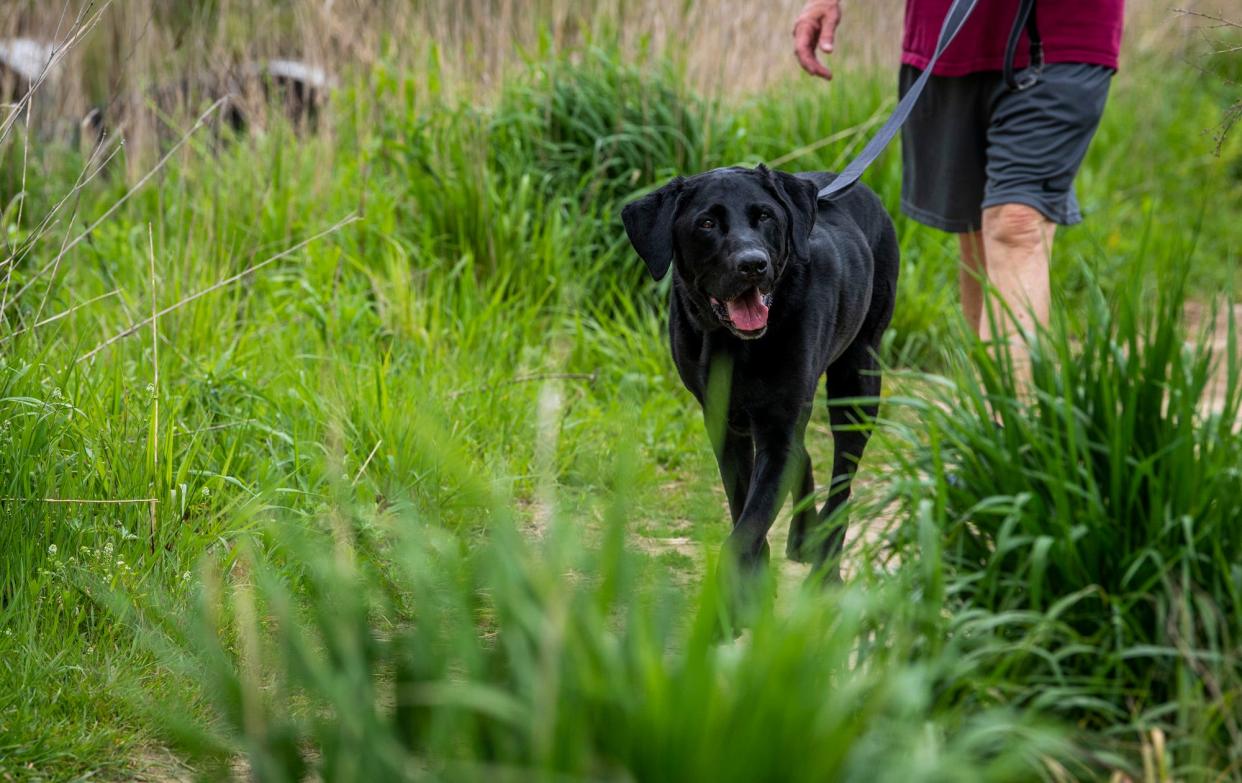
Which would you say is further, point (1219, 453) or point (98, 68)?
point (98, 68)

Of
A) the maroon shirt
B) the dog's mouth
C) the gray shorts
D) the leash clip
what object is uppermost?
the maroon shirt

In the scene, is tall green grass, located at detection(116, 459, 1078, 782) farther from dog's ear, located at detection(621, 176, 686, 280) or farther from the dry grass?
the dry grass

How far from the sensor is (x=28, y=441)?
315 centimetres

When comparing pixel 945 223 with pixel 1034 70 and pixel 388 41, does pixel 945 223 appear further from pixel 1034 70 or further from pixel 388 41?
pixel 388 41

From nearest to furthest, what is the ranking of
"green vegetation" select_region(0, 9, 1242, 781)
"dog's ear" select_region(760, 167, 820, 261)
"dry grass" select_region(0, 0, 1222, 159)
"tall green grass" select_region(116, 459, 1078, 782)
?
"tall green grass" select_region(116, 459, 1078, 782)
"green vegetation" select_region(0, 9, 1242, 781)
"dog's ear" select_region(760, 167, 820, 261)
"dry grass" select_region(0, 0, 1222, 159)

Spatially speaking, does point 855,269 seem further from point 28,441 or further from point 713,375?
point 28,441

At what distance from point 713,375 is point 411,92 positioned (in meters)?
3.28

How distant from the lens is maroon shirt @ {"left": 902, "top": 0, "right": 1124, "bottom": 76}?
12.7 ft

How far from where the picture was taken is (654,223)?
11.9 ft

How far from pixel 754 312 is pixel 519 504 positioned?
1.20 metres

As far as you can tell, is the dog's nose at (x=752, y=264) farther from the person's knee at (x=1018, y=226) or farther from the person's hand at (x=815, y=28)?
the person's hand at (x=815, y=28)

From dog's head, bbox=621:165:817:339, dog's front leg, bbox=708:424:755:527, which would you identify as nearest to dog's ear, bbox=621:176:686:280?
dog's head, bbox=621:165:817:339

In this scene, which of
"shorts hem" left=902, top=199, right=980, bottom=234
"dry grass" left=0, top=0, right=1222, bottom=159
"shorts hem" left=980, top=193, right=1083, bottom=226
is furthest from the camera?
"dry grass" left=0, top=0, right=1222, bottom=159

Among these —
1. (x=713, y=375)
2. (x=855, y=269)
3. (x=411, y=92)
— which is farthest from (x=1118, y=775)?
(x=411, y=92)
